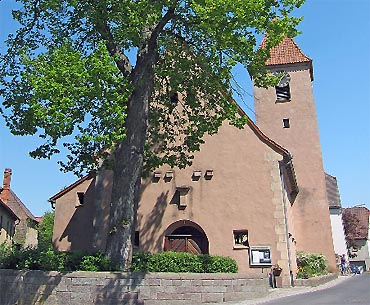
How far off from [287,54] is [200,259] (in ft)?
70.1

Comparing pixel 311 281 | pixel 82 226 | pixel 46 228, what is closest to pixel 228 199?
pixel 311 281

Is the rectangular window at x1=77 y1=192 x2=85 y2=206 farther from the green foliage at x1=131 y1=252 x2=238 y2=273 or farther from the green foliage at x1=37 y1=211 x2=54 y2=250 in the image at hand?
the green foliage at x1=37 y1=211 x2=54 y2=250

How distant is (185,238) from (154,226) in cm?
153

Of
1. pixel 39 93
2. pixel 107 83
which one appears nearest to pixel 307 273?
pixel 107 83

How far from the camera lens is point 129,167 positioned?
13.2 metres

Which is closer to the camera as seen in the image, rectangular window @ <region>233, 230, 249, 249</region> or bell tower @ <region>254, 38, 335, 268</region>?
rectangular window @ <region>233, 230, 249, 249</region>

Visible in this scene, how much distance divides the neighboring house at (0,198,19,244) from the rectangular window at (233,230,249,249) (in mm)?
26954

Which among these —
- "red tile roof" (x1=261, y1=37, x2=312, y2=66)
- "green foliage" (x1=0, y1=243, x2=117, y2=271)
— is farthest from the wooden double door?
"red tile roof" (x1=261, y1=37, x2=312, y2=66)

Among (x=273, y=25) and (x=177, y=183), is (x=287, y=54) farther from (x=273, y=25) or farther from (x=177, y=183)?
(x=273, y=25)

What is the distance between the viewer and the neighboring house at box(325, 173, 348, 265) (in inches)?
1635

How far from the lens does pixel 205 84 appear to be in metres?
14.2

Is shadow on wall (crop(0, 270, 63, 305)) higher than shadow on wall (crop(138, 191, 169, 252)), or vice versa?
shadow on wall (crop(138, 191, 169, 252))

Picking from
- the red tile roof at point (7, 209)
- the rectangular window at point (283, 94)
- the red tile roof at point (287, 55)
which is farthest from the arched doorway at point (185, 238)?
the red tile roof at point (7, 209)

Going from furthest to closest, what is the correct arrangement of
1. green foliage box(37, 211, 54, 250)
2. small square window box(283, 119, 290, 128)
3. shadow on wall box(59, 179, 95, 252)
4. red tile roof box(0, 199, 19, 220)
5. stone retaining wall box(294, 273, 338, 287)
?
green foliage box(37, 211, 54, 250) < red tile roof box(0, 199, 19, 220) < small square window box(283, 119, 290, 128) < shadow on wall box(59, 179, 95, 252) < stone retaining wall box(294, 273, 338, 287)
